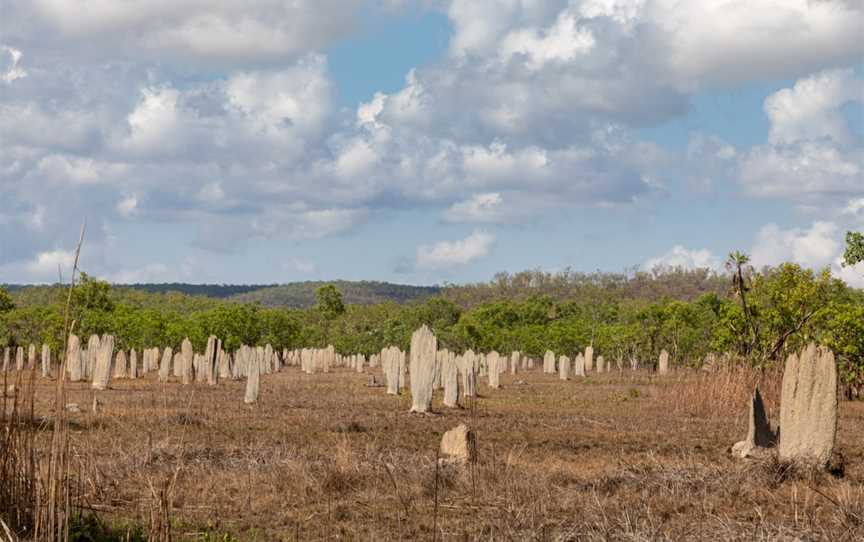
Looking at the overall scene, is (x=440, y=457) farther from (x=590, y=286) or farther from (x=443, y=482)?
(x=590, y=286)

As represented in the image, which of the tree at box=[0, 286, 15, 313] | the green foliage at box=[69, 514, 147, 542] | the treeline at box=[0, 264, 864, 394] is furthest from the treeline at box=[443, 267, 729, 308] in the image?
the green foliage at box=[69, 514, 147, 542]

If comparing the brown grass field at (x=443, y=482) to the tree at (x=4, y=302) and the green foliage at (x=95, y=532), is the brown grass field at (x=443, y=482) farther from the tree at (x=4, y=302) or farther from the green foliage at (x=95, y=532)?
the tree at (x=4, y=302)

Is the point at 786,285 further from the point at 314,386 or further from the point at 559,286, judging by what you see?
the point at 559,286

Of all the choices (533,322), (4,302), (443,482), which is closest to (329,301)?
(533,322)

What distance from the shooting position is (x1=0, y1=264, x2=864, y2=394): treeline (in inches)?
1277

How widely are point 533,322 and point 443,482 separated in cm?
8433

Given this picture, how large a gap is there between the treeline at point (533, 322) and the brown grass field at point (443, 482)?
720 cm

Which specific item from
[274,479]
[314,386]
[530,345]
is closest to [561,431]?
[274,479]

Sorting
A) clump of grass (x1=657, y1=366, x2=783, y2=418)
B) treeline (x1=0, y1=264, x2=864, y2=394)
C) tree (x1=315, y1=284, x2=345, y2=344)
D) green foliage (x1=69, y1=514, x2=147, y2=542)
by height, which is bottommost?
green foliage (x1=69, y1=514, x2=147, y2=542)

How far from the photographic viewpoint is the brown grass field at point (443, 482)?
9984 millimetres

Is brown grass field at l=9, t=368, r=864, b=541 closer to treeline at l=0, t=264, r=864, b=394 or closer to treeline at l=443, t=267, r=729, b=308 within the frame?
treeline at l=0, t=264, r=864, b=394

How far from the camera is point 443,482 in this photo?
41.2 ft

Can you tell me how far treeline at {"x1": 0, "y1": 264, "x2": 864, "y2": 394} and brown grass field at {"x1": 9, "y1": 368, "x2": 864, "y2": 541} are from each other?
720 centimetres

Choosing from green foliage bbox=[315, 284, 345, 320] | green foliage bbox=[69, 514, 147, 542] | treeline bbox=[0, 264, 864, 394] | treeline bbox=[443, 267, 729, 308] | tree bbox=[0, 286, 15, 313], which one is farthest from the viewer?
treeline bbox=[443, 267, 729, 308]
